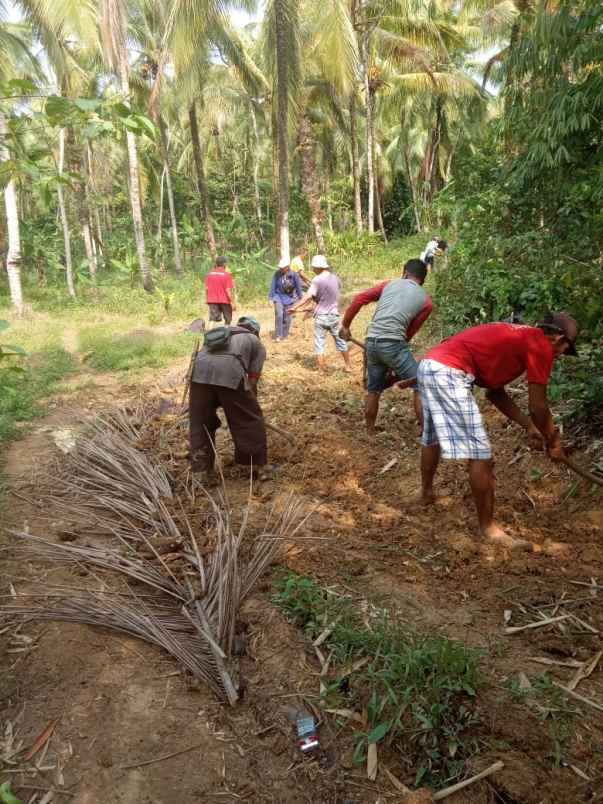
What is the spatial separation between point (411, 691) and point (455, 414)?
4.93ft

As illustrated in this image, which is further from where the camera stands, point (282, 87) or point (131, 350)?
point (282, 87)

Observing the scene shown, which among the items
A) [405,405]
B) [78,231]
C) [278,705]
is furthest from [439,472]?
[78,231]

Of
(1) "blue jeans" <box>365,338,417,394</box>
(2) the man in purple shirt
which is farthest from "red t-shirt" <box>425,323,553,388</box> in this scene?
(2) the man in purple shirt

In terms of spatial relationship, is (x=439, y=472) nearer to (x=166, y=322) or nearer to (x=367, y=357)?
(x=367, y=357)

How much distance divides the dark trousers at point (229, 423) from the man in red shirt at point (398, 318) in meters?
1.14

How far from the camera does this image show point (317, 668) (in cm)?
252

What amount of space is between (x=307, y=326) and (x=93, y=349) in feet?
12.7

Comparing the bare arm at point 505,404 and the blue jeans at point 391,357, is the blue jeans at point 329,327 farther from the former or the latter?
the bare arm at point 505,404

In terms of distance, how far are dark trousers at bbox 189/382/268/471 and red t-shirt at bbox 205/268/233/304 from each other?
5.85 m

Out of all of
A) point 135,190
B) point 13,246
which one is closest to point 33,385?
point 13,246

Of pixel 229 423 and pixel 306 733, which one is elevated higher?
pixel 229 423

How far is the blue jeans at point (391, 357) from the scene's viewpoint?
462 centimetres

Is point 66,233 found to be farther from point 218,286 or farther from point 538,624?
point 538,624

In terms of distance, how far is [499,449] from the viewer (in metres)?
4.66
